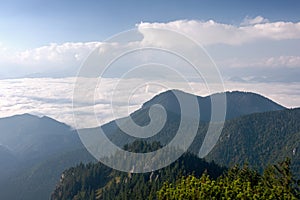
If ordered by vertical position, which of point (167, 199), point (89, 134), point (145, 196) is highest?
point (89, 134)

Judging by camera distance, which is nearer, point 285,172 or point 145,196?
point 285,172

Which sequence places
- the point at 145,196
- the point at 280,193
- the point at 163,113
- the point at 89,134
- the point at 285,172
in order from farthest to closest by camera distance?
the point at 145,196, the point at 285,172, the point at 280,193, the point at 89,134, the point at 163,113

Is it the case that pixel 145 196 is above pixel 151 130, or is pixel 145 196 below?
below

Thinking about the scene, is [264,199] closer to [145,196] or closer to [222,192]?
[222,192]

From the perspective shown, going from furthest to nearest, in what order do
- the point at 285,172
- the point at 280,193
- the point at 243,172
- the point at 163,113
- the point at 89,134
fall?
the point at 243,172 → the point at 285,172 → the point at 280,193 → the point at 89,134 → the point at 163,113

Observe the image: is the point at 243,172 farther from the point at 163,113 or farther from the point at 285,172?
the point at 163,113

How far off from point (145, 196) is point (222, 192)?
11923 cm

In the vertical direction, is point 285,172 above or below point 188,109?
below

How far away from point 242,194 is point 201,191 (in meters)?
7.03

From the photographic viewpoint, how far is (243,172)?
11325cm

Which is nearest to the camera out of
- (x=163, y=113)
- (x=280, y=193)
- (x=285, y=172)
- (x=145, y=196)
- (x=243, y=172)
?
(x=163, y=113)

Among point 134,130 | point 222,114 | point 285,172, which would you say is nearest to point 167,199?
point 134,130

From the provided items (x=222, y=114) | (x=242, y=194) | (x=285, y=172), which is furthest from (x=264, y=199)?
(x=285, y=172)

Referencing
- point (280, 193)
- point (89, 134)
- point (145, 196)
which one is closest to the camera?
point (89, 134)
